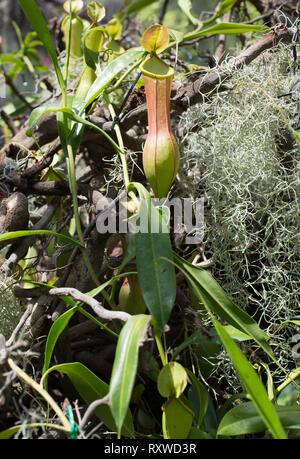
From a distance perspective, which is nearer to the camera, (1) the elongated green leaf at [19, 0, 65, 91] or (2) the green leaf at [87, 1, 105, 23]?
(1) the elongated green leaf at [19, 0, 65, 91]

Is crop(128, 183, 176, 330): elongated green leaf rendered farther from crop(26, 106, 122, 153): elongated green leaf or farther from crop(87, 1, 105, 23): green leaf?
crop(87, 1, 105, 23): green leaf

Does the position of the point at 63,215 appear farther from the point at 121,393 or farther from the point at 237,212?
the point at 121,393

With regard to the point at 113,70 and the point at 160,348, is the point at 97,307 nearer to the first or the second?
the point at 160,348

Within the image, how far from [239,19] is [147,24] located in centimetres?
25

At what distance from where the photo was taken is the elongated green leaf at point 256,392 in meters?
0.39

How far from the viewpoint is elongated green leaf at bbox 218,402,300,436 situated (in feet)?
1.56

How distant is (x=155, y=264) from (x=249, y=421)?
0.64 feet

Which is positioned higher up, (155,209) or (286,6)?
(286,6)

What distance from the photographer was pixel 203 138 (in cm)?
75

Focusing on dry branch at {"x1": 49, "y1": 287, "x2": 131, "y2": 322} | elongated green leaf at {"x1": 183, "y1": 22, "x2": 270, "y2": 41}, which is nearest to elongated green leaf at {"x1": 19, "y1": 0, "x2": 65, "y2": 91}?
elongated green leaf at {"x1": 183, "y1": 22, "x2": 270, "y2": 41}

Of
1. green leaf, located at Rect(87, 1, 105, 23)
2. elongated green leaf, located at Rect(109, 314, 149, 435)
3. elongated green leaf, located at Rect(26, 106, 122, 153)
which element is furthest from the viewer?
green leaf, located at Rect(87, 1, 105, 23)

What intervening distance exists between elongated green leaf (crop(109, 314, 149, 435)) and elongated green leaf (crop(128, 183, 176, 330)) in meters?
0.02

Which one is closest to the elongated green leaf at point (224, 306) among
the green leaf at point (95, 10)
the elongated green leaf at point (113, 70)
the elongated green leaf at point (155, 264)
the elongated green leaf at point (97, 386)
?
the elongated green leaf at point (155, 264)
